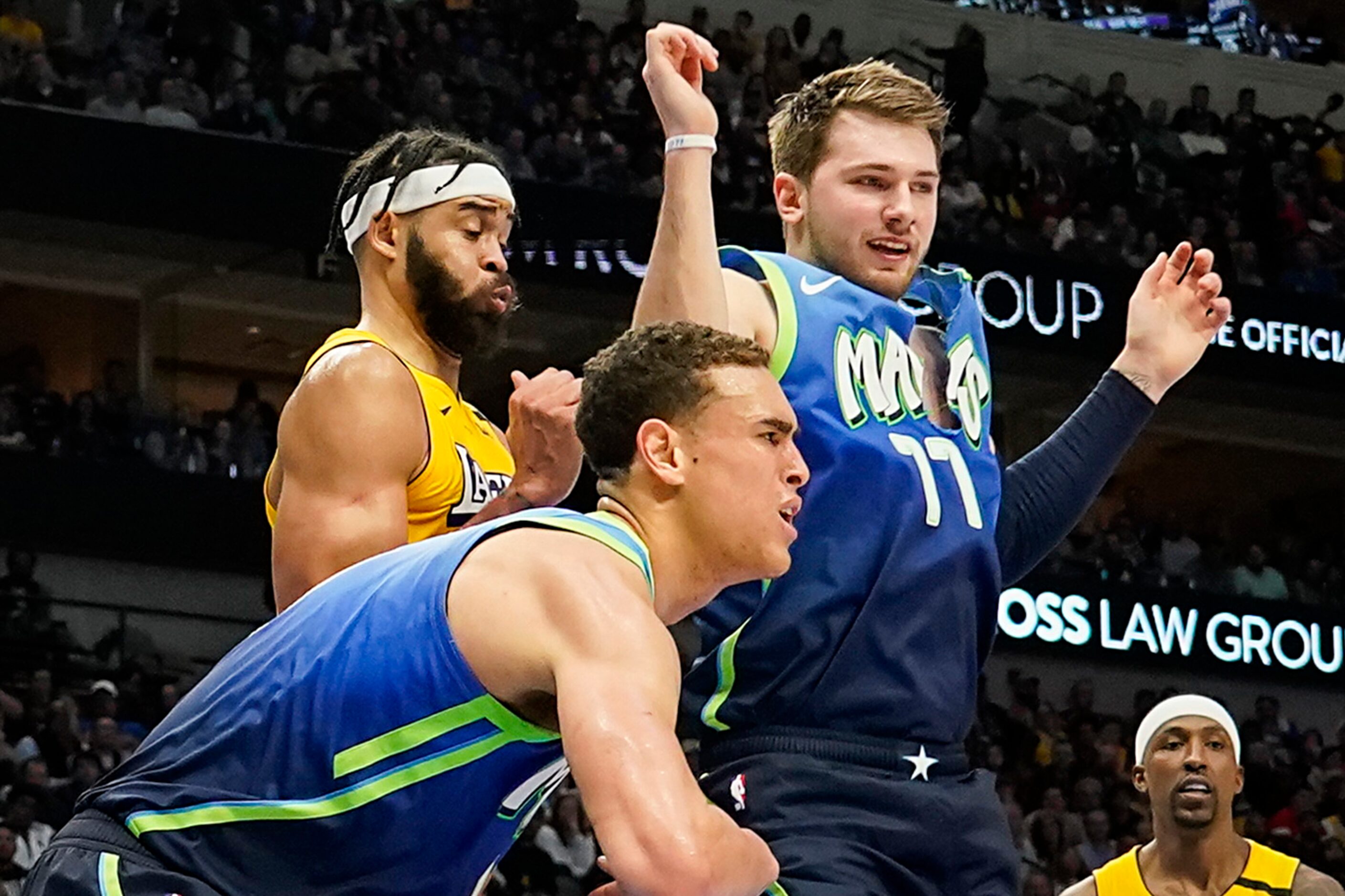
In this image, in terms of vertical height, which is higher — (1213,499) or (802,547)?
(802,547)

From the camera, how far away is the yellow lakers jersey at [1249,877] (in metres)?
6.77

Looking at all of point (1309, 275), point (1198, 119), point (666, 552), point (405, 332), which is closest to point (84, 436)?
point (1309, 275)

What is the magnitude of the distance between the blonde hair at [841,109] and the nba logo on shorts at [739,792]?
1115 millimetres

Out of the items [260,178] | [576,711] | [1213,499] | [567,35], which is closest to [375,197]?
[576,711]

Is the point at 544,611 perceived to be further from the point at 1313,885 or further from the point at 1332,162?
the point at 1332,162

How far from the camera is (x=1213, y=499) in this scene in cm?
2655

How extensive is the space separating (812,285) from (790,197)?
25 centimetres

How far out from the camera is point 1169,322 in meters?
4.60

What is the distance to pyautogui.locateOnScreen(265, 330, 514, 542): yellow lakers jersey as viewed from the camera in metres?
4.52

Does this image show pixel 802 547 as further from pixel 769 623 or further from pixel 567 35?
pixel 567 35

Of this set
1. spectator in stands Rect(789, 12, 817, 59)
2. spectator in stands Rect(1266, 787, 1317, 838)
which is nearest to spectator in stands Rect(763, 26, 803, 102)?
spectator in stands Rect(789, 12, 817, 59)

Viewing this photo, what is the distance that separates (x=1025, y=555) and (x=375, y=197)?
1.55m

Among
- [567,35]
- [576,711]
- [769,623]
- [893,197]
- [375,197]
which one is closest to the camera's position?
[576,711]

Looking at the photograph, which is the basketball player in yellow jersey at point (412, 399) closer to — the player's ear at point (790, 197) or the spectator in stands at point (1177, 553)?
the player's ear at point (790, 197)
